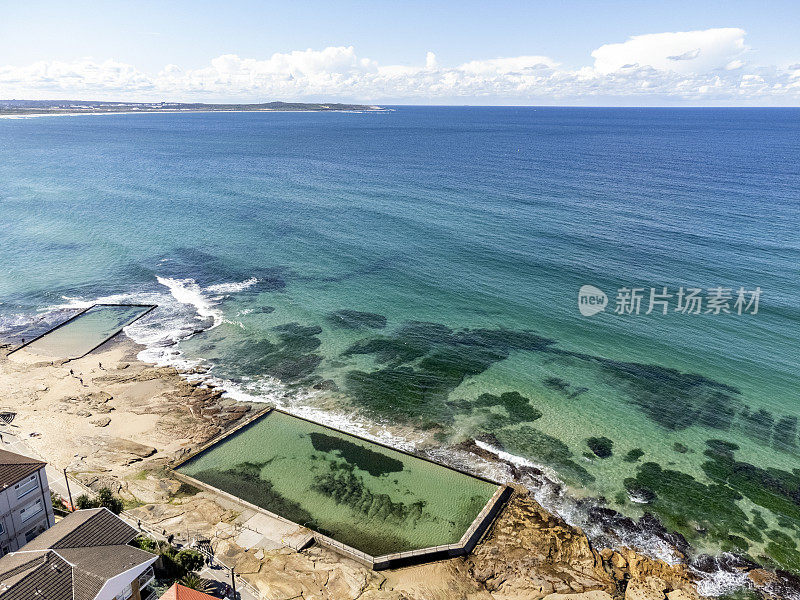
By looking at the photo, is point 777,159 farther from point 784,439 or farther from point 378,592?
point 378,592

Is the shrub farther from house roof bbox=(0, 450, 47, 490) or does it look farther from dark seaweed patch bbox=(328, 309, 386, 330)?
dark seaweed patch bbox=(328, 309, 386, 330)

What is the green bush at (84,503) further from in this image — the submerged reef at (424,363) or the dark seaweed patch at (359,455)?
the submerged reef at (424,363)

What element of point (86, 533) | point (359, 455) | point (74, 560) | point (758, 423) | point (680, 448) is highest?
point (74, 560)

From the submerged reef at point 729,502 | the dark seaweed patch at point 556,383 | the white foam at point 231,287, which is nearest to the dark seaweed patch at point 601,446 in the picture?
the submerged reef at point 729,502

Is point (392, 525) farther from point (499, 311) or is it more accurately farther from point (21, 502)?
point (499, 311)

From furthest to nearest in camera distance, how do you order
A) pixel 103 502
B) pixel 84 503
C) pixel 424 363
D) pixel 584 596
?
pixel 424 363
pixel 103 502
pixel 84 503
pixel 584 596

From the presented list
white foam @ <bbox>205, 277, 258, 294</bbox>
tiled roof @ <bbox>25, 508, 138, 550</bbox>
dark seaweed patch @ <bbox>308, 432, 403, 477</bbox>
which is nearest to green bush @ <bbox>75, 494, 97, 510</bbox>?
tiled roof @ <bbox>25, 508, 138, 550</bbox>

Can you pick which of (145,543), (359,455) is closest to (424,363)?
(359,455)
